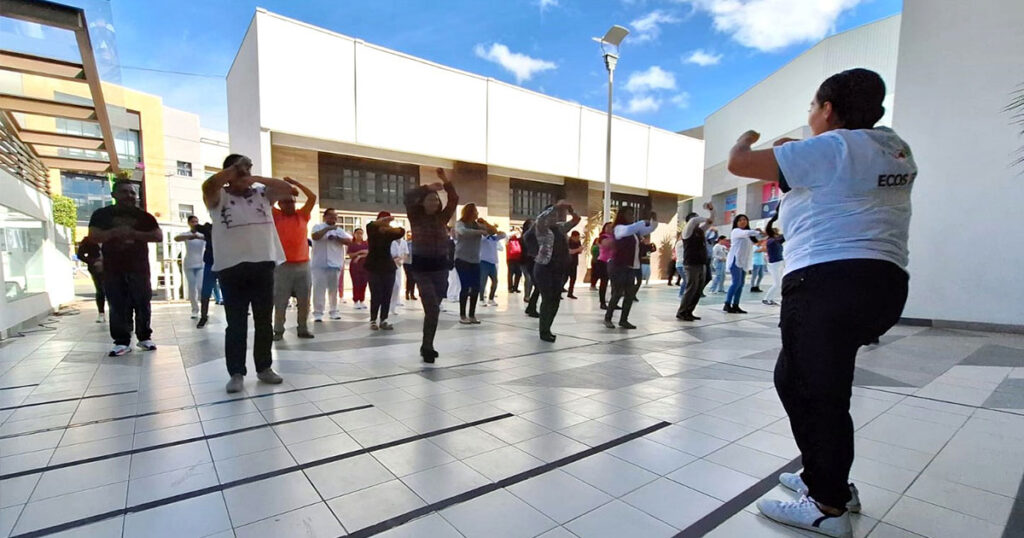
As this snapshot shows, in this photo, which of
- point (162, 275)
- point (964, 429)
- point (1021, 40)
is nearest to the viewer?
point (964, 429)

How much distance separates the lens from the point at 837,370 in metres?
1.67

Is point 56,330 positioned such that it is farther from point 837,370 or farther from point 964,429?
point 964,429

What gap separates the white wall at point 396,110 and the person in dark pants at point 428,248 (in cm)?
725

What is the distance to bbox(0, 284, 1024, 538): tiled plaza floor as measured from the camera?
1.89 m

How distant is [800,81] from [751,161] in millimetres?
41710

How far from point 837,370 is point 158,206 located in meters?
39.7

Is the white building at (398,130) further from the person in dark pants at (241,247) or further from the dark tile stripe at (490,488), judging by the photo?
the dark tile stripe at (490,488)

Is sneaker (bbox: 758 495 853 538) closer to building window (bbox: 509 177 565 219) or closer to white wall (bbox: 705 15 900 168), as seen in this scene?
building window (bbox: 509 177 565 219)

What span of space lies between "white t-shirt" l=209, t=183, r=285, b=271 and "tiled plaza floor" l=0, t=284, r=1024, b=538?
1.03 m

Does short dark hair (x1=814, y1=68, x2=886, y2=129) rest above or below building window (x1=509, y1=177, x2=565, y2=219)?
below


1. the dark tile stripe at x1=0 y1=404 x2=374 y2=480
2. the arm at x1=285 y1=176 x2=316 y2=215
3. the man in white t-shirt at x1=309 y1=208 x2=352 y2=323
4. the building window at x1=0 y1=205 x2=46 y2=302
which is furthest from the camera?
the man in white t-shirt at x1=309 y1=208 x2=352 y2=323

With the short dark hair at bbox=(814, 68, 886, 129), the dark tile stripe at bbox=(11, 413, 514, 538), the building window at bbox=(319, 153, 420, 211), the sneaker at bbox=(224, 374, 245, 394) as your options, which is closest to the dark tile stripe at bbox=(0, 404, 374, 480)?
the dark tile stripe at bbox=(11, 413, 514, 538)

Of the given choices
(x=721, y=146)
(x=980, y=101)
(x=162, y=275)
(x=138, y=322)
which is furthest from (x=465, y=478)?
(x=721, y=146)

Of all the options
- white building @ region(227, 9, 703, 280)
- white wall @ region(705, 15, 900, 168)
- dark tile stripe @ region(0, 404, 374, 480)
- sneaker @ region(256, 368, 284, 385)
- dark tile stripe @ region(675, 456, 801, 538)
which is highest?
white wall @ region(705, 15, 900, 168)
